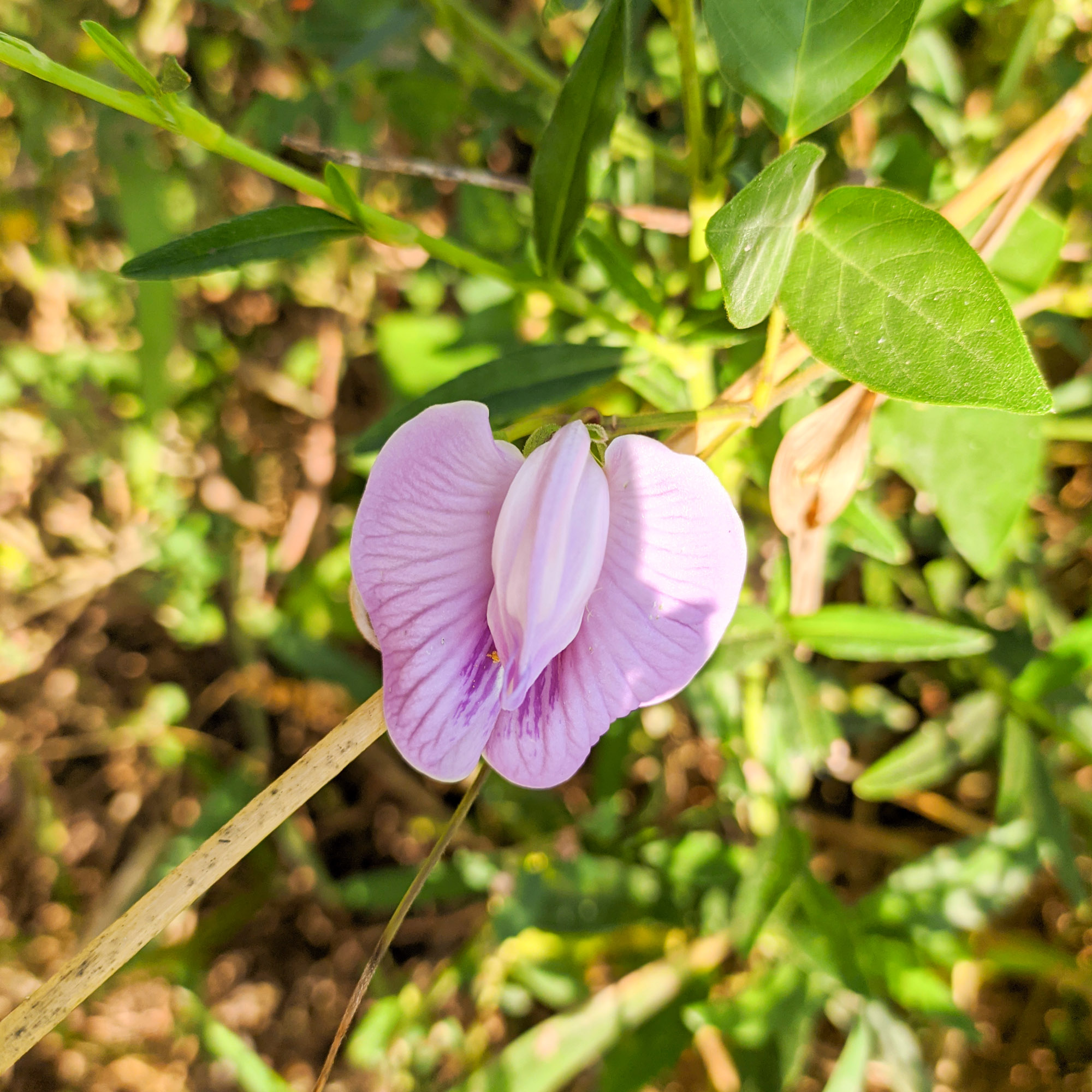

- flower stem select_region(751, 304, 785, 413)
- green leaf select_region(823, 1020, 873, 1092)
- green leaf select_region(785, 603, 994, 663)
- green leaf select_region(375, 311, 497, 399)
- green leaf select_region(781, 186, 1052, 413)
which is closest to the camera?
green leaf select_region(781, 186, 1052, 413)

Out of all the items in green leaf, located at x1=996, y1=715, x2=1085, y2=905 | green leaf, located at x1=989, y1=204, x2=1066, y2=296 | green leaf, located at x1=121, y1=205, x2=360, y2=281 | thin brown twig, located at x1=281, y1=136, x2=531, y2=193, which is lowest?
green leaf, located at x1=996, y1=715, x2=1085, y2=905

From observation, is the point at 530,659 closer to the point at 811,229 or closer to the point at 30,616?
the point at 811,229

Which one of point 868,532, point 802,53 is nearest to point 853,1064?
point 868,532

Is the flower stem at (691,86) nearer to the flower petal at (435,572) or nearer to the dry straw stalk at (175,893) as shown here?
the flower petal at (435,572)

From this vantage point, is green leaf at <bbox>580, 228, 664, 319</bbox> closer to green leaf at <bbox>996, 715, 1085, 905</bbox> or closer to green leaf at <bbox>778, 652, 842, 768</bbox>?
green leaf at <bbox>778, 652, 842, 768</bbox>

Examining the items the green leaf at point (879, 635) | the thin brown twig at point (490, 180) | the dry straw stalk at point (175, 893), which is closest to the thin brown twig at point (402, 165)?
the thin brown twig at point (490, 180)

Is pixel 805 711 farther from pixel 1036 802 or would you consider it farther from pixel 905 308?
pixel 905 308

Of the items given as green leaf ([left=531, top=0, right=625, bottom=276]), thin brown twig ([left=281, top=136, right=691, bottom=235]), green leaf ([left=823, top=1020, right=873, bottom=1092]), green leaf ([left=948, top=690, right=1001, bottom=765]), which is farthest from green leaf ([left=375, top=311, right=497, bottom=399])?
green leaf ([left=823, top=1020, right=873, bottom=1092])
